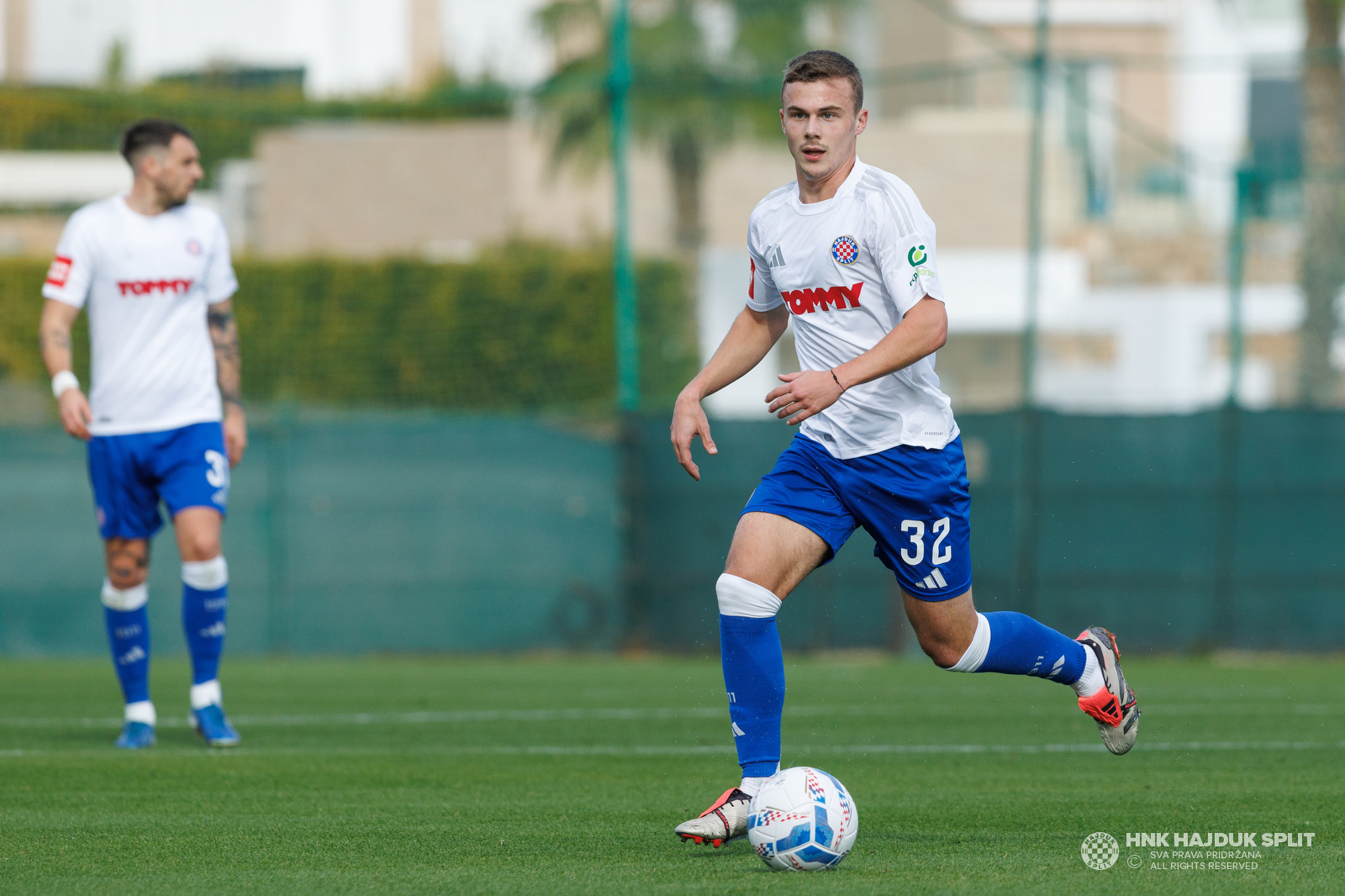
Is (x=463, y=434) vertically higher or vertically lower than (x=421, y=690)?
higher

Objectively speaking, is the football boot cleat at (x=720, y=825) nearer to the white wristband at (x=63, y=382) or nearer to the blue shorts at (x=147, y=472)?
the blue shorts at (x=147, y=472)

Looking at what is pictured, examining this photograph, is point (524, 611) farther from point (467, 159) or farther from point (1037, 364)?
point (467, 159)

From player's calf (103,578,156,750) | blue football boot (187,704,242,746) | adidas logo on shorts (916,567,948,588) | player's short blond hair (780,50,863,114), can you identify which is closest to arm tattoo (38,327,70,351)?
player's calf (103,578,156,750)

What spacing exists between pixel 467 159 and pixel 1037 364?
9831mm

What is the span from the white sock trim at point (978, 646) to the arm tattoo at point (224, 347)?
11.6ft

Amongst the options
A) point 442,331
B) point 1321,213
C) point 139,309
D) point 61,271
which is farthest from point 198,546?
point 442,331

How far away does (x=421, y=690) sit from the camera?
9.90 m

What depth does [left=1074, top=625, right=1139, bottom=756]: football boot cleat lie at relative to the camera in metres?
5.21

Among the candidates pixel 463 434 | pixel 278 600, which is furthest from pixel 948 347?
pixel 278 600

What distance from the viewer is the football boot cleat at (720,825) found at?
449 cm

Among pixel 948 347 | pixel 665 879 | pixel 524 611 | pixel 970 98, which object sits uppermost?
pixel 970 98

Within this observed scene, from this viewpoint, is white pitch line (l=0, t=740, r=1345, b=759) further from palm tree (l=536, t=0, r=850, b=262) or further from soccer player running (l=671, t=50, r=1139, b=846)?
palm tree (l=536, t=0, r=850, b=262)

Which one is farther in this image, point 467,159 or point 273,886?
point 467,159

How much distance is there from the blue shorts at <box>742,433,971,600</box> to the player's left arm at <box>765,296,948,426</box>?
0.27 metres
